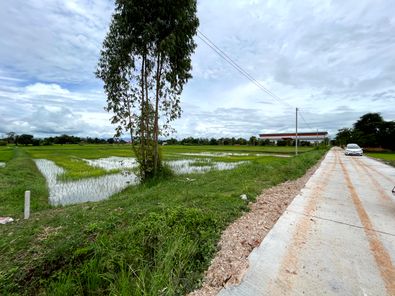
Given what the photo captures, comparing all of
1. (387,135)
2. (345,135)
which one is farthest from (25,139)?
(345,135)

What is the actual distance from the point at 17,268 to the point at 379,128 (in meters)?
56.6

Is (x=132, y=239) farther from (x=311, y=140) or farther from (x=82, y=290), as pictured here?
(x=311, y=140)

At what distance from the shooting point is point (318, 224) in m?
4.30

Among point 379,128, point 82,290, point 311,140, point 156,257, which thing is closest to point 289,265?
point 156,257

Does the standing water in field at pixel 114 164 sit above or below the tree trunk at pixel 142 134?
below

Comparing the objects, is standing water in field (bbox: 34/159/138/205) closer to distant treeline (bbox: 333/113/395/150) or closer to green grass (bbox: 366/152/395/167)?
green grass (bbox: 366/152/395/167)

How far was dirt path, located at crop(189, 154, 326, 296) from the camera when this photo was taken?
8.68 feet

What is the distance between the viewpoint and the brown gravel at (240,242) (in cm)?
264

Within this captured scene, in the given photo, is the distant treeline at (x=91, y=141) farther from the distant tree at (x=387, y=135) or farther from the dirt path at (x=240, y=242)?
the dirt path at (x=240, y=242)

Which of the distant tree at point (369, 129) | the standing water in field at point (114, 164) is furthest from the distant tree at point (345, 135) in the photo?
the standing water in field at point (114, 164)

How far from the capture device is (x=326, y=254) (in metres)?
Answer: 3.17

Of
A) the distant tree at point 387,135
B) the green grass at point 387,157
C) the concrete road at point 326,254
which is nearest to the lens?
the concrete road at point 326,254

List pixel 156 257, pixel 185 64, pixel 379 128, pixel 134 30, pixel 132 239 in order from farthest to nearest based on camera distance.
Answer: pixel 379 128
pixel 185 64
pixel 134 30
pixel 132 239
pixel 156 257

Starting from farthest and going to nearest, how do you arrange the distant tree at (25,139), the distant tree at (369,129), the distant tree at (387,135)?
1. the distant tree at (25,139)
2. the distant tree at (369,129)
3. the distant tree at (387,135)
